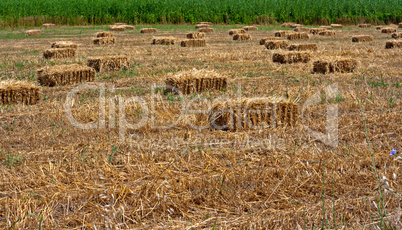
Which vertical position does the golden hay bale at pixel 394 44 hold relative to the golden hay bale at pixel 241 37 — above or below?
below

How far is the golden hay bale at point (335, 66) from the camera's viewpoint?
10.8m

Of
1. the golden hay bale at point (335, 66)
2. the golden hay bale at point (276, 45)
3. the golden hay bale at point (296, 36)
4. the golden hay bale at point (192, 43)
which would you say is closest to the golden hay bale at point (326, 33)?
the golden hay bale at point (296, 36)

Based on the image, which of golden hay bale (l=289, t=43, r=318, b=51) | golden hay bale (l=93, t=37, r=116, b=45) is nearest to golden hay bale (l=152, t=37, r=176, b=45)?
golden hay bale (l=93, t=37, r=116, b=45)

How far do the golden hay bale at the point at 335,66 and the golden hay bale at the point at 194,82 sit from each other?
3031 mm

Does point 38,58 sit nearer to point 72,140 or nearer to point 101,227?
point 72,140

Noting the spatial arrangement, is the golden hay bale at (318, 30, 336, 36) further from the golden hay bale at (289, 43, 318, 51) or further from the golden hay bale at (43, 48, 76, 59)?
the golden hay bale at (43, 48, 76, 59)

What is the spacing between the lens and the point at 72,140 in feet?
19.3

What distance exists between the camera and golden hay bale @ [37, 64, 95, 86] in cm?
972

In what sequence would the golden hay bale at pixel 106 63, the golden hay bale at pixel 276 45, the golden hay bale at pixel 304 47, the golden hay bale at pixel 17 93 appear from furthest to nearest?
the golden hay bale at pixel 276 45
the golden hay bale at pixel 304 47
the golden hay bale at pixel 106 63
the golden hay bale at pixel 17 93

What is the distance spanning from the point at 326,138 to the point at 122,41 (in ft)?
50.7

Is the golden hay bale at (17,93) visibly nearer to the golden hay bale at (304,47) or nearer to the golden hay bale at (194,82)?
the golden hay bale at (194,82)

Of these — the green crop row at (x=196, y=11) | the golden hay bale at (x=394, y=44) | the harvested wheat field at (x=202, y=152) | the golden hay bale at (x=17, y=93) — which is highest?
the green crop row at (x=196, y=11)

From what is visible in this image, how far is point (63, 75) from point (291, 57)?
20.1ft

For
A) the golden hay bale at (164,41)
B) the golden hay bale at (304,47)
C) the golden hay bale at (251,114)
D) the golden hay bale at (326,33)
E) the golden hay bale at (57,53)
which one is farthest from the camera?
the golden hay bale at (326,33)
